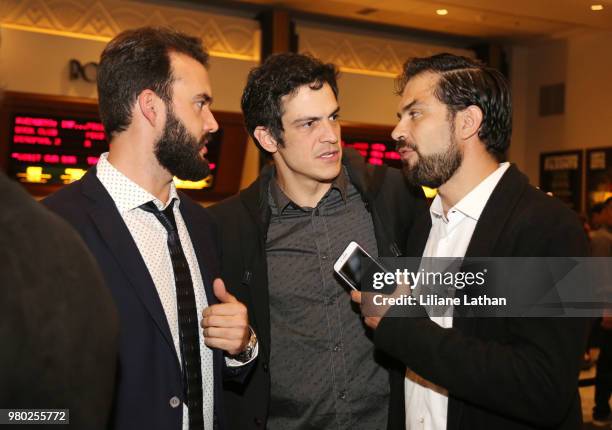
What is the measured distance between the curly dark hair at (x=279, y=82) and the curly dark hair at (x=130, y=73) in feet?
1.96

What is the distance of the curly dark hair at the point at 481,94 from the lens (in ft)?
6.94

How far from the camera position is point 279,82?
8.46 ft

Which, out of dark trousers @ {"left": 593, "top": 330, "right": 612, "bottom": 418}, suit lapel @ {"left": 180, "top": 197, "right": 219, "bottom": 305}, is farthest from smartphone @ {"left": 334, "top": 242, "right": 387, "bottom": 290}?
dark trousers @ {"left": 593, "top": 330, "right": 612, "bottom": 418}

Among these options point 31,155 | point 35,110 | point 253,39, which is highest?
point 253,39

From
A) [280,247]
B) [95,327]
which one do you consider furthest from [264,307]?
[95,327]

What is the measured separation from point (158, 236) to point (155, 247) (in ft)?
0.15

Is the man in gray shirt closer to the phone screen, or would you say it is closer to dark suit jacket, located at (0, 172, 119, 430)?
the phone screen

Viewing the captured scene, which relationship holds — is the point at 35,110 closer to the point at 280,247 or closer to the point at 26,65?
the point at 26,65

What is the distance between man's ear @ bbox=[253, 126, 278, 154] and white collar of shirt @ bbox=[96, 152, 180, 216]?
0.78 metres

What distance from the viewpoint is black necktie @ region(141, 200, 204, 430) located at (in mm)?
1848

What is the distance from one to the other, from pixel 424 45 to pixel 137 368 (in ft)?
21.9

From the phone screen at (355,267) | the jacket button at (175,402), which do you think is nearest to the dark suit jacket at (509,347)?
the phone screen at (355,267)

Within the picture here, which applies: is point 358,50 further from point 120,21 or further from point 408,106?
point 408,106

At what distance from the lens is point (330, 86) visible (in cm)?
262
